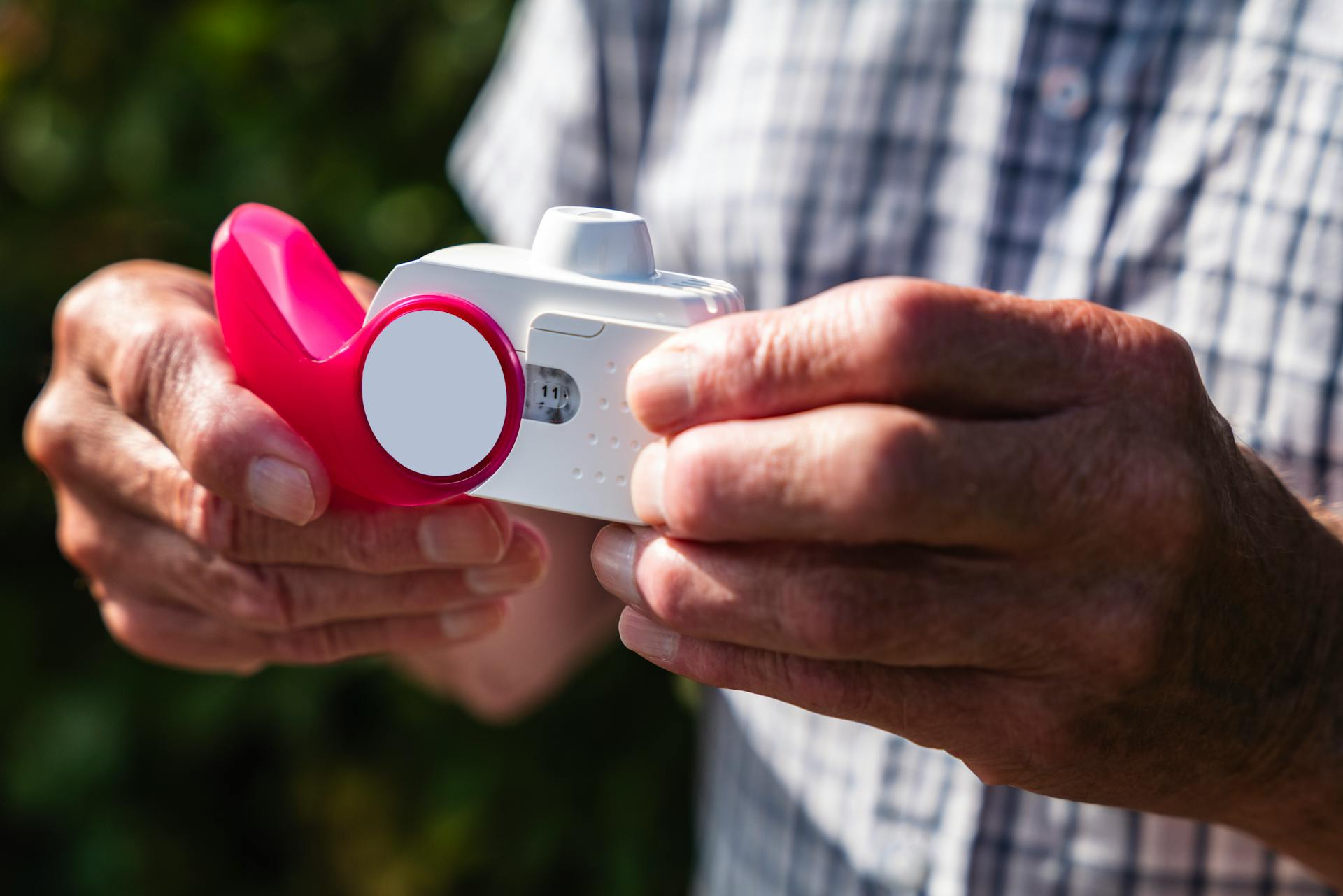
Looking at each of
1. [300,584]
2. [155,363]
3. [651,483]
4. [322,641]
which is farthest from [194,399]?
[651,483]

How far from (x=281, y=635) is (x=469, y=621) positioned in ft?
0.58

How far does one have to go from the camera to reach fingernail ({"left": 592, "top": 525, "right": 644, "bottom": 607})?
2.31 feet

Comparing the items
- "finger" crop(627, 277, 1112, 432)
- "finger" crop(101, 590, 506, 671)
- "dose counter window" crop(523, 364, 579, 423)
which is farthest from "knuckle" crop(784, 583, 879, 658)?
"finger" crop(101, 590, 506, 671)

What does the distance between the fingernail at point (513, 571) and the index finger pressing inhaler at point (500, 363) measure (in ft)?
0.45

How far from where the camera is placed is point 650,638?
720 millimetres

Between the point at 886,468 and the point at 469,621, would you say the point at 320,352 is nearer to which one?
the point at 469,621

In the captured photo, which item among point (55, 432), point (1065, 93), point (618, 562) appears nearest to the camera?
point (618, 562)

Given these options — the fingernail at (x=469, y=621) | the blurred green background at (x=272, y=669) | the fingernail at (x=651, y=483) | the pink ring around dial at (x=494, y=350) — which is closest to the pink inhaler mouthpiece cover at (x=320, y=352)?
the pink ring around dial at (x=494, y=350)

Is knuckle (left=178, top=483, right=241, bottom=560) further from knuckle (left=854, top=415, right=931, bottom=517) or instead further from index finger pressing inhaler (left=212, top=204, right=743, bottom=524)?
knuckle (left=854, top=415, right=931, bottom=517)

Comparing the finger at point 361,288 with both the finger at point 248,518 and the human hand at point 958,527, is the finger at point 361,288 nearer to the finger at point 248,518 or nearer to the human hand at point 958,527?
the finger at point 248,518

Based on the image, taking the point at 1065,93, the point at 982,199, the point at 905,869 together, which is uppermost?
the point at 1065,93

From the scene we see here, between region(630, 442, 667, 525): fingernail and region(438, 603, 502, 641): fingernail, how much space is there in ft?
1.20

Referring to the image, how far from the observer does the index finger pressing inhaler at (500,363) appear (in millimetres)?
721

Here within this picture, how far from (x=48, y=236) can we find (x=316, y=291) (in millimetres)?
1391
